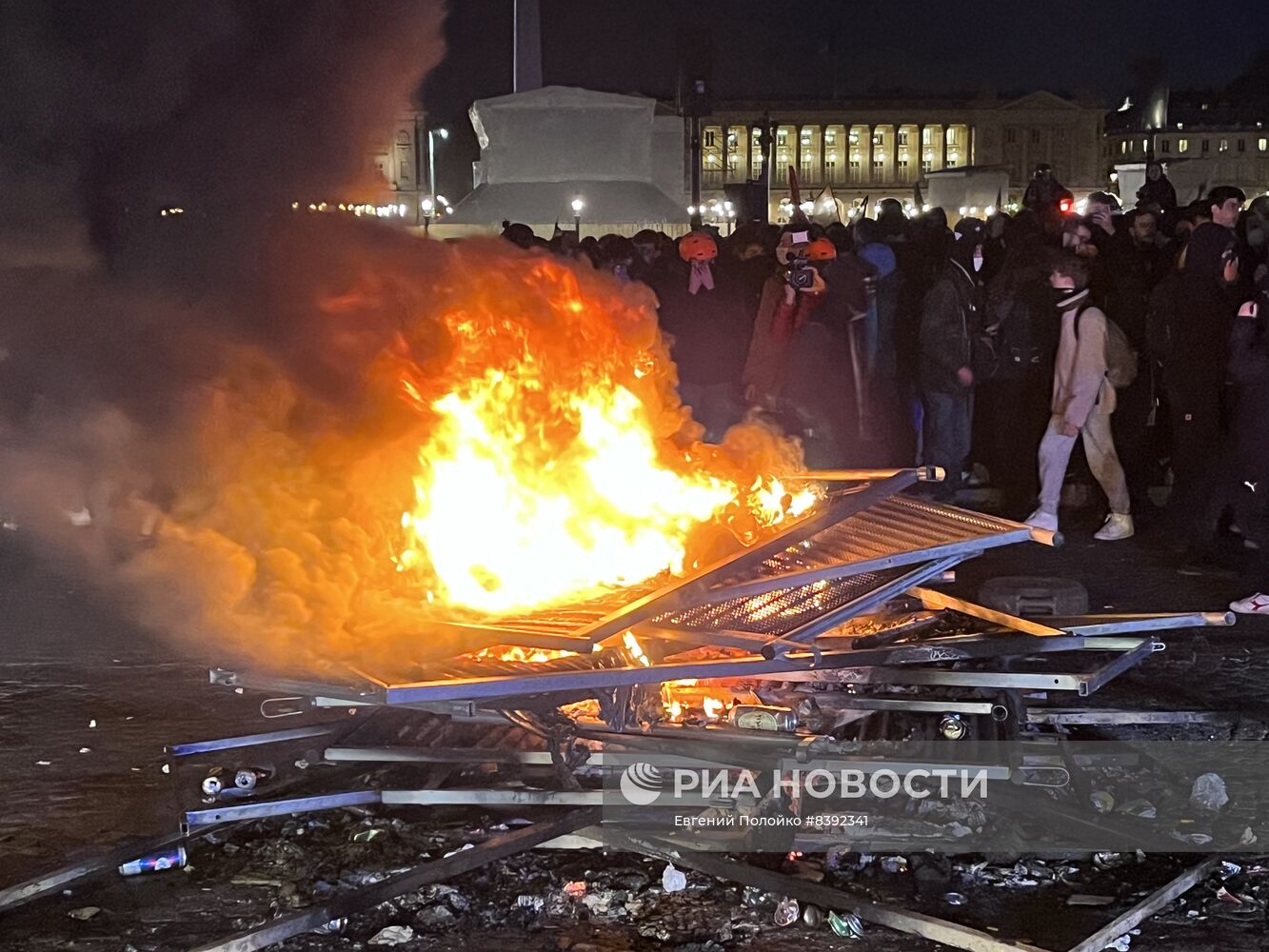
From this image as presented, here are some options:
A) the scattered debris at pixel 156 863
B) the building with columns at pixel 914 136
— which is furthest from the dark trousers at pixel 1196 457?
the building with columns at pixel 914 136

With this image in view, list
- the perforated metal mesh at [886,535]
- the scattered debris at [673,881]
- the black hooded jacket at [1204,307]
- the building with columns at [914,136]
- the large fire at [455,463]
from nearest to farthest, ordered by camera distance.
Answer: the scattered debris at [673,881], the perforated metal mesh at [886,535], the large fire at [455,463], the black hooded jacket at [1204,307], the building with columns at [914,136]

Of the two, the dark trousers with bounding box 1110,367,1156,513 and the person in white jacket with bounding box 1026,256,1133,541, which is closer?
the person in white jacket with bounding box 1026,256,1133,541

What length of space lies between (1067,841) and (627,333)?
288cm

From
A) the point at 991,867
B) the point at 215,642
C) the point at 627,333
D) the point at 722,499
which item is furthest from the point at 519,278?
the point at 991,867

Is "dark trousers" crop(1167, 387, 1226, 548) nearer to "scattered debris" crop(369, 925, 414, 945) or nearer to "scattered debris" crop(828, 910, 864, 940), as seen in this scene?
"scattered debris" crop(828, 910, 864, 940)

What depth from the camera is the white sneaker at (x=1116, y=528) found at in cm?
953

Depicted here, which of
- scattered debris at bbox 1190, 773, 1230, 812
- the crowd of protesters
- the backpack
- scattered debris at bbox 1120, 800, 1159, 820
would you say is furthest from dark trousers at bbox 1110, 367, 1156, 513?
scattered debris at bbox 1120, 800, 1159, 820

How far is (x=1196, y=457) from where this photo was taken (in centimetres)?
903

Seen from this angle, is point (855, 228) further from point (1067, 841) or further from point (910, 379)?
point (1067, 841)

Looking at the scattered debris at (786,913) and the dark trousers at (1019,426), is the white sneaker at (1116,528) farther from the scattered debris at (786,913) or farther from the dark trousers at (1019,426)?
the scattered debris at (786,913)

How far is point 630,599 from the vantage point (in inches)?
219

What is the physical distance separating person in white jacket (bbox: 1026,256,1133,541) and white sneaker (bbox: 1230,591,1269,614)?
54.5 inches

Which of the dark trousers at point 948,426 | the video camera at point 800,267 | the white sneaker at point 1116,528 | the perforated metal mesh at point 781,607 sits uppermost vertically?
the video camera at point 800,267

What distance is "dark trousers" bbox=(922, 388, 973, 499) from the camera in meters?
9.77
